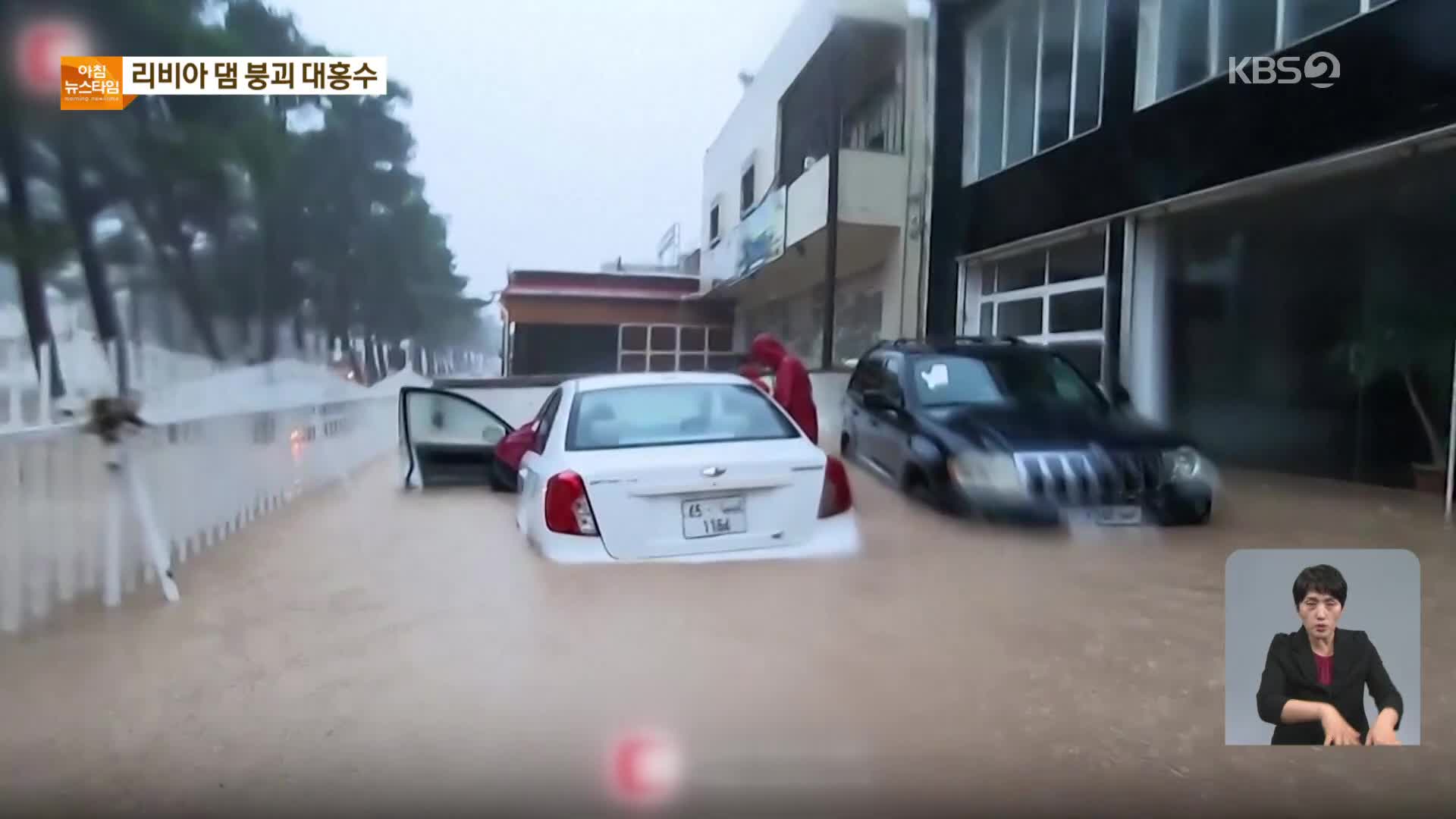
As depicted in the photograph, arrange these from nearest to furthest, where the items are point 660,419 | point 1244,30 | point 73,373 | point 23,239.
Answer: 1. point 23,239
2. point 73,373
3. point 660,419
4. point 1244,30

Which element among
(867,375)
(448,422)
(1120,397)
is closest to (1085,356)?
(1120,397)

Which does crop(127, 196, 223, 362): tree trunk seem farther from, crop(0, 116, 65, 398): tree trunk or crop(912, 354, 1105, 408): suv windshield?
crop(912, 354, 1105, 408): suv windshield

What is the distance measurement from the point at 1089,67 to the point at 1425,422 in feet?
7.84

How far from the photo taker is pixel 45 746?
2648 mm

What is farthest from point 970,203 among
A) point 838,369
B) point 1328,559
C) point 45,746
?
point 45,746

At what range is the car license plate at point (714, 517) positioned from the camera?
10.8 feet

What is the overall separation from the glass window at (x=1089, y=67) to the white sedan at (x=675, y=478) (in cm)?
232

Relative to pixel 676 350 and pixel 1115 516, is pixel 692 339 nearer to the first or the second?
pixel 676 350

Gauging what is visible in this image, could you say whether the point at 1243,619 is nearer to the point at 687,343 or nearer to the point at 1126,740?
the point at 1126,740

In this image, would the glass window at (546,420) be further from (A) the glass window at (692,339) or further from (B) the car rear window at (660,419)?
(A) the glass window at (692,339)

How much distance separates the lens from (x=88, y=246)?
2.92m

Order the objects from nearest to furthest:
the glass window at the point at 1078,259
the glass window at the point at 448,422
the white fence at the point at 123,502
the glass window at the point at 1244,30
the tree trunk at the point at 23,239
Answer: the tree trunk at the point at 23,239 → the white fence at the point at 123,502 → the glass window at the point at 1244,30 → the glass window at the point at 448,422 → the glass window at the point at 1078,259

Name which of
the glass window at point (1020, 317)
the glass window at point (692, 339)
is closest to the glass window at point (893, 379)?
the glass window at point (1020, 317)

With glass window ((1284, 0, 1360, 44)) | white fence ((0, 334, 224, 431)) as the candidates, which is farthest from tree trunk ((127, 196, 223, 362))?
glass window ((1284, 0, 1360, 44))
